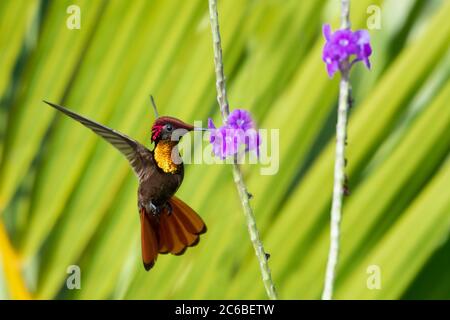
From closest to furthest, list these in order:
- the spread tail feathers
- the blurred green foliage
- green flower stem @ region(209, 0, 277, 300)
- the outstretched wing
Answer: green flower stem @ region(209, 0, 277, 300), the outstretched wing, the spread tail feathers, the blurred green foliage

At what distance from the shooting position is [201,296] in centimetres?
101

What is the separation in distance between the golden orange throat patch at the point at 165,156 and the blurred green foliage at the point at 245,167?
8.9 inches

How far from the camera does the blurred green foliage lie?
0.99 m

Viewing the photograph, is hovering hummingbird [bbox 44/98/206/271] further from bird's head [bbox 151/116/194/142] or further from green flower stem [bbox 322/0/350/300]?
green flower stem [bbox 322/0/350/300]

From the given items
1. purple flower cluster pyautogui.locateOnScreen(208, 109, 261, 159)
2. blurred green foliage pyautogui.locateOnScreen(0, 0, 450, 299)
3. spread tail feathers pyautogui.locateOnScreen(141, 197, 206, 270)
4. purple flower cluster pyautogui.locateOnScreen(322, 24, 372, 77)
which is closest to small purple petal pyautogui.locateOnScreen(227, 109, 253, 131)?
purple flower cluster pyautogui.locateOnScreen(208, 109, 261, 159)

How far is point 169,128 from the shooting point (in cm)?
75

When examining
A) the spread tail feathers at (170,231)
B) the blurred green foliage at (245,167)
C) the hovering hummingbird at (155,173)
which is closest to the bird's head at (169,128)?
the hovering hummingbird at (155,173)

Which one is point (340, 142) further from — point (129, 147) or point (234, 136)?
point (129, 147)

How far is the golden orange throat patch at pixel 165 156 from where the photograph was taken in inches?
30.0

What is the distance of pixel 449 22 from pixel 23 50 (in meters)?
0.67

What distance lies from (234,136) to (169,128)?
12cm

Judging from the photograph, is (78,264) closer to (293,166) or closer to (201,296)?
(201,296)

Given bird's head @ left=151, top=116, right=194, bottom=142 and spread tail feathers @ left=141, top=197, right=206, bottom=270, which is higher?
bird's head @ left=151, top=116, right=194, bottom=142

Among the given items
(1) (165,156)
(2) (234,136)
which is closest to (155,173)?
(1) (165,156)
